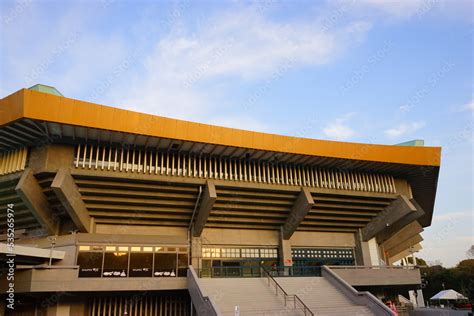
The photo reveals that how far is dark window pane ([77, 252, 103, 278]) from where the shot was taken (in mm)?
22281

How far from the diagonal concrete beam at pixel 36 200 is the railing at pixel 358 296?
62.7ft

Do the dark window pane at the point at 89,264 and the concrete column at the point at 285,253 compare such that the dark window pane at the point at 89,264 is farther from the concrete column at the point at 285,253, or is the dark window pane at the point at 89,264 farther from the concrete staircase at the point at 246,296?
the concrete column at the point at 285,253

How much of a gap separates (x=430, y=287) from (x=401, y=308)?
1911 inches

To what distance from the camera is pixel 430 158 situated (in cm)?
2973

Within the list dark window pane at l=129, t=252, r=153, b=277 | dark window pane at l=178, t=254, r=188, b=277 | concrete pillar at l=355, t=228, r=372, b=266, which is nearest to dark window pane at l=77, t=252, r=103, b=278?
dark window pane at l=129, t=252, r=153, b=277

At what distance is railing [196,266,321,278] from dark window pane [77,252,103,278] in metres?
6.23

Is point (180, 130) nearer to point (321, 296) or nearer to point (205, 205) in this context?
point (205, 205)

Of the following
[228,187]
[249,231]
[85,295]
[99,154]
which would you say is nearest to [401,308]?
[249,231]

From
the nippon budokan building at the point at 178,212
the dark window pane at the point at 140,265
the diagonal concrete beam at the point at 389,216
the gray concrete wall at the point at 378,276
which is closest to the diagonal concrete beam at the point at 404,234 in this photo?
the diagonal concrete beam at the point at 389,216

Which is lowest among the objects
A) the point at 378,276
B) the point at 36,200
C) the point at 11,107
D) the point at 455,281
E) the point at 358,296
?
the point at 358,296

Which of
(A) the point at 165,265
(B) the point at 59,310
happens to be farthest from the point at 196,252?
(B) the point at 59,310

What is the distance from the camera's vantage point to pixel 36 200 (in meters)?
22.9

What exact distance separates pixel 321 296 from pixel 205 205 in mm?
9502

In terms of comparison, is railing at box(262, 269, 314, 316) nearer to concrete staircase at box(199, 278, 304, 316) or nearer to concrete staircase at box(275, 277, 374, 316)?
concrete staircase at box(199, 278, 304, 316)
